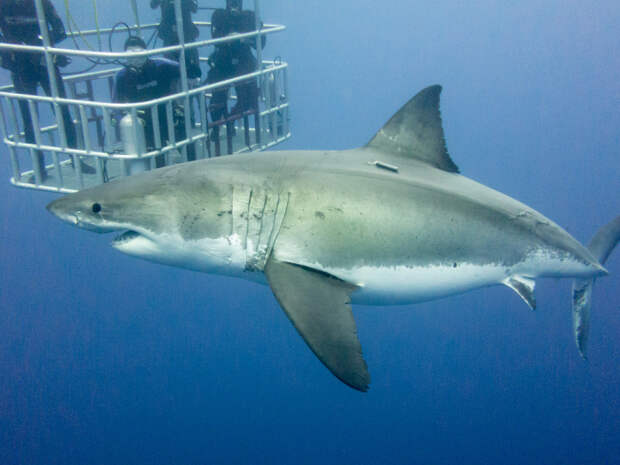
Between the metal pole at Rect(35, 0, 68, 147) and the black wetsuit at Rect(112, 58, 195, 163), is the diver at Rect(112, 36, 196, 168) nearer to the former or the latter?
the black wetsuit at Rect(112, 58, 195, 163)

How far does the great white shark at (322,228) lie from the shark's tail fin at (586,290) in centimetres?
124

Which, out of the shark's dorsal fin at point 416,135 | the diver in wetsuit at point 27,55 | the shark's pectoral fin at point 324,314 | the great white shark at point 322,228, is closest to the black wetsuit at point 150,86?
the diver in wetsuit at point 27,55

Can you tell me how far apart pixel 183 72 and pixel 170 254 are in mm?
2464

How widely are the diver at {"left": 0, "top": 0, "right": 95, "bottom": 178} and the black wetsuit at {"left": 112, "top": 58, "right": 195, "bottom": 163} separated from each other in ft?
2.46

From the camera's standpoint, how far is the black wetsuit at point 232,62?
592 cm

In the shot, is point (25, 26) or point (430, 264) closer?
point (430, 264)

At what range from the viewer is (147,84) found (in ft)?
16.8

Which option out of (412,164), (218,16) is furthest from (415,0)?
(412,164)

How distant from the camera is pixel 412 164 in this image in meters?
3.60

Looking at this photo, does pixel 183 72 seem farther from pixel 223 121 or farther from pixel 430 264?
pixel 430 264

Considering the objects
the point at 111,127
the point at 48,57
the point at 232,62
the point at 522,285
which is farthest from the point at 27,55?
the point at 522,285

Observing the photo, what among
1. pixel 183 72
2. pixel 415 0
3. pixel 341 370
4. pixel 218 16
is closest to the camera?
pixel 341 370

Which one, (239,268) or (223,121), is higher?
(223,121)

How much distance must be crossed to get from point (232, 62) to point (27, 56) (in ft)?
8.94
